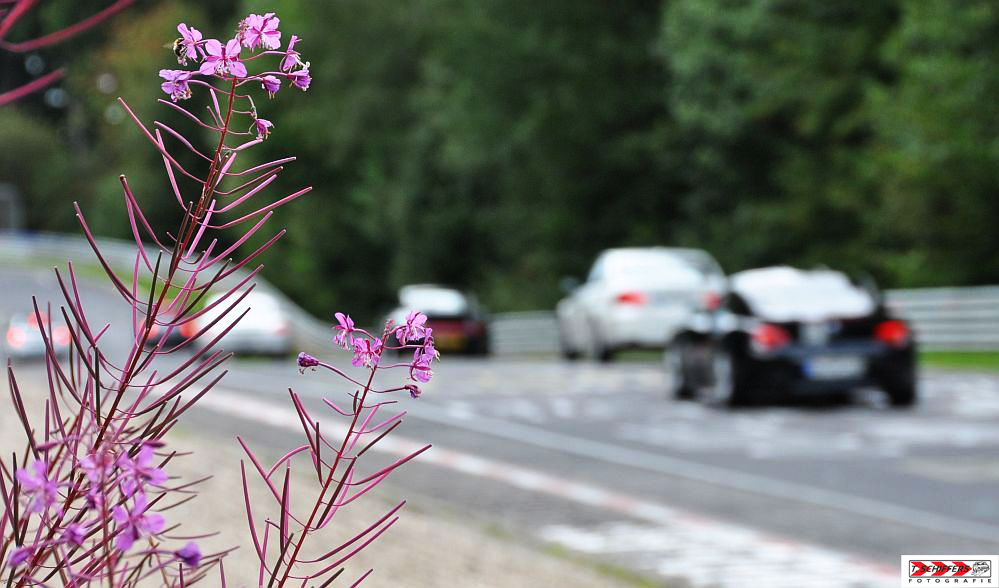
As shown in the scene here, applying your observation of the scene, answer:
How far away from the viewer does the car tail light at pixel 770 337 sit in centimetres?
1583

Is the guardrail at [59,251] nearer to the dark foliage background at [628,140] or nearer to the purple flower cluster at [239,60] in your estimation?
the dark foliage background at [628,140]

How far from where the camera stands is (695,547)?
876cm

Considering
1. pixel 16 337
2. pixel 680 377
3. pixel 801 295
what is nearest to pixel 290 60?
pixel 801 295

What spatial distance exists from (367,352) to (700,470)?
10383 millimetres

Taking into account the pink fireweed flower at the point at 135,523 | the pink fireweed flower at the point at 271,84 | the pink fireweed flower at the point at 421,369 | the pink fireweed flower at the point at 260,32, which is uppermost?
the pink fireweed flower at the point at 260,32

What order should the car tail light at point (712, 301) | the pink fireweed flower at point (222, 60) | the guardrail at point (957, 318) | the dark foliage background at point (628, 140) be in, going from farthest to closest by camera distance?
1. the dark foliage background at point (628, 140)
2. the guardrail at point (957, 318)
3. the car tail light at point (712, 301)
4. the pink fireweed flower at point (222, 60)

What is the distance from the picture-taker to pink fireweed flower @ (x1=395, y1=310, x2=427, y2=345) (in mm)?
2236

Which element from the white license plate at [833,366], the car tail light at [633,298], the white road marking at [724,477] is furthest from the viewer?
the car tail light at [633,298]

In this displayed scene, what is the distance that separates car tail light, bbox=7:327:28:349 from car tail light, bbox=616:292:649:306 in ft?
41.3

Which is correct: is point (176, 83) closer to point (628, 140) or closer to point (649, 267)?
point (649, 267)

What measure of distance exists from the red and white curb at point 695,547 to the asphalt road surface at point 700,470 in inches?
0.6

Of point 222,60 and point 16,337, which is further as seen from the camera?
point 16,337

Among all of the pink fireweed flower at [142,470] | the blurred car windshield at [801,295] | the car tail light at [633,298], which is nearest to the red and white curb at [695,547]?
the blurred car windshield at [801,295]

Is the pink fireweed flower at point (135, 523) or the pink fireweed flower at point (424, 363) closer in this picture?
the pink fireweed flower at point (135, 523)
